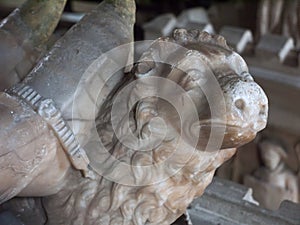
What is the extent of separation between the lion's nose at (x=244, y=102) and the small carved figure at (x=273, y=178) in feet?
4.14

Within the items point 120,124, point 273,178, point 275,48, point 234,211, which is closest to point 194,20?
point 275,48

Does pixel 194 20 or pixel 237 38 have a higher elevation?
pixel 237 38

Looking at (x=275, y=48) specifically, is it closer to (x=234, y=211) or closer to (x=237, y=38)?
(x=237, y=38)

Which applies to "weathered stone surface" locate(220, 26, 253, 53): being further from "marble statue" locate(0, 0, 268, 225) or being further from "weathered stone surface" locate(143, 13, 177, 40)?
"marble statue" locate(0, 0, 268, 225)

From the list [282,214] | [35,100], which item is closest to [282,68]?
[282,214]

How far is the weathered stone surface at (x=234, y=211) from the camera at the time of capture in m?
1.21

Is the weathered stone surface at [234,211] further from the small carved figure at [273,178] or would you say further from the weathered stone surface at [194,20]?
the weathered stone surface at [194,20]

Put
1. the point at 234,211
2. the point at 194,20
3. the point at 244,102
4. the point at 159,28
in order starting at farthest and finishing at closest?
the point at 194,20 → the point at 159,28 → the point at 234,211 → the point at 244,102

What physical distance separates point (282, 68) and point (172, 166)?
1.33 m

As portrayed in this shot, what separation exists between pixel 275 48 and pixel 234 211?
1.05 meters

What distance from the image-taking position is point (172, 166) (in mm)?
922

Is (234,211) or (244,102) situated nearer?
(244,102)

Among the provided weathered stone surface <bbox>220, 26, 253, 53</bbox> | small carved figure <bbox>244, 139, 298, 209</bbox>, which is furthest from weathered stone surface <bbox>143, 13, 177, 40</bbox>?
small carved figure <bbox>244, 139, 298, 209</bbox>

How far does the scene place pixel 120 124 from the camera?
36.6 inches
